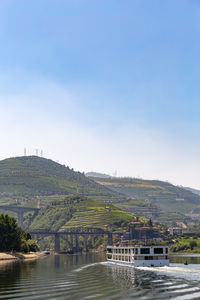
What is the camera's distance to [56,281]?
74000 millimetres

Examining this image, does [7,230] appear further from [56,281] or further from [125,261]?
[56,281]

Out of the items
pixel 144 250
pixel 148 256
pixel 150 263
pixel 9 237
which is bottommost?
pixel 150 263

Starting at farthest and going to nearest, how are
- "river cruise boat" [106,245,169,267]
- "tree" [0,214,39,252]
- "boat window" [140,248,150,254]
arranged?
1. "tree" [0,214,39,252]
2. "boat window" [140,248,150,254]
3. "river cruise boat" [106,245,169,267]

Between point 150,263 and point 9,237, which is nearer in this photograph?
point 150,263

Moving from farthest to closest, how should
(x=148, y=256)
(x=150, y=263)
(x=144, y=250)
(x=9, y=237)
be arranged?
(x=9, y=237), (x=144, y=250), (x=148, y=256), (x=150, y=263)

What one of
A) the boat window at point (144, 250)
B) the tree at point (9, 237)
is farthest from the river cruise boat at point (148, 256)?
the tree at point (9, 237)

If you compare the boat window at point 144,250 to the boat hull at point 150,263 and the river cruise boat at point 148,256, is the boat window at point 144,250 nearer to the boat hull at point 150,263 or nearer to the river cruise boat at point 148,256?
the river cruise boat at point 148,256

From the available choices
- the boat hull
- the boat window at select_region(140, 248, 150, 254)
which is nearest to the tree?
the boat hull

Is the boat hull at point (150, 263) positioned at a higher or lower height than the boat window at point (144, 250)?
lower

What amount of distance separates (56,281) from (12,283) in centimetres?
915

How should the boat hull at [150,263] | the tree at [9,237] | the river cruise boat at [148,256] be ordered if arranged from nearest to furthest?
the boat hull at [150,263]
the river cruise boat at [148,256]
the tree at [9,237]

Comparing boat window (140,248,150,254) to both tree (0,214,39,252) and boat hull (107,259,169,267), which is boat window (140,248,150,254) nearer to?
boat hull (107,259,169,267)

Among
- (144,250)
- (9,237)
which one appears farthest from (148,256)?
(9,237)

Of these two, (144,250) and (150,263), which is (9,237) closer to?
(144,250)
